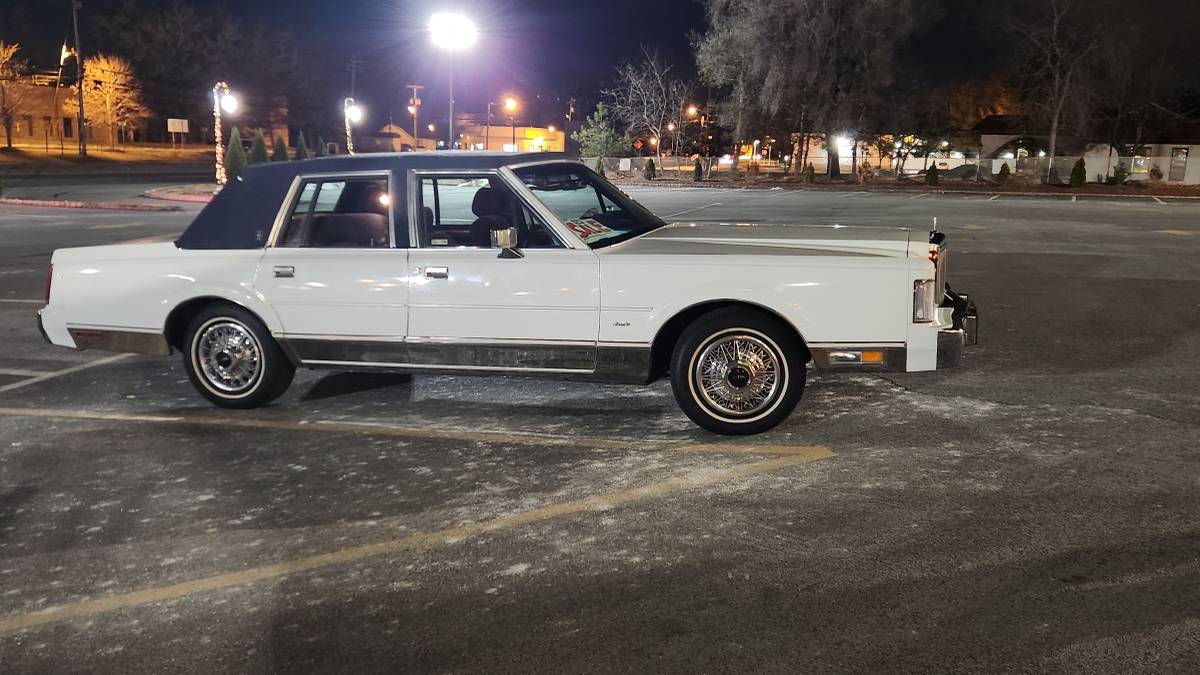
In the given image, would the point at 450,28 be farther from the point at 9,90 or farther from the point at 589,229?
the point at 9,90

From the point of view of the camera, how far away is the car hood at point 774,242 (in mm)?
6172

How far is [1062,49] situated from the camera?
5106cm

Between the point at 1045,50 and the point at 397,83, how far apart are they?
95853mm

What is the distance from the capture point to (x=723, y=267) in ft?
19.4

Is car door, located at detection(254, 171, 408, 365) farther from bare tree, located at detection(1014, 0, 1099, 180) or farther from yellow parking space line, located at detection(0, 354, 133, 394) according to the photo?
bare tree, located at detection(1014, 0, 1099, 180)

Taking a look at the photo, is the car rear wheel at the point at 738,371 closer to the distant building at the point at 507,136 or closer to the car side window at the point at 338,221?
the car side window at the point at 338,221

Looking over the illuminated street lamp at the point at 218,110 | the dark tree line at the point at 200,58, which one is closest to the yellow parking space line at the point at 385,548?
the illuminated street lamp at the point at 218,110

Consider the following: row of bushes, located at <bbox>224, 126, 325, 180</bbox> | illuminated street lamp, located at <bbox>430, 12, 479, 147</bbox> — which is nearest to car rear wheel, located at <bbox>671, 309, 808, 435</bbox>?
illuminated street lamp, located at <bbox>430, 12, 479, 147</bbox>

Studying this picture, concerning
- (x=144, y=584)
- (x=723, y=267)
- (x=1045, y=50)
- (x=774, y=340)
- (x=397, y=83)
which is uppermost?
(x=397, y=83)

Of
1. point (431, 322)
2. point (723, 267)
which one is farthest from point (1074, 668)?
point (431, 322)

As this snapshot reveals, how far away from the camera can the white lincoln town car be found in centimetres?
588

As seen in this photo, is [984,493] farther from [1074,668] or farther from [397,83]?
[397,83]

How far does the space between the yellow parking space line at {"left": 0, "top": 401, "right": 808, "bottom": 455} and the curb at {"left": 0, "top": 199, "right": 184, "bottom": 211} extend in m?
21.6

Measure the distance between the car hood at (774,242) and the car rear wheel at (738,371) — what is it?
1.55 feet
